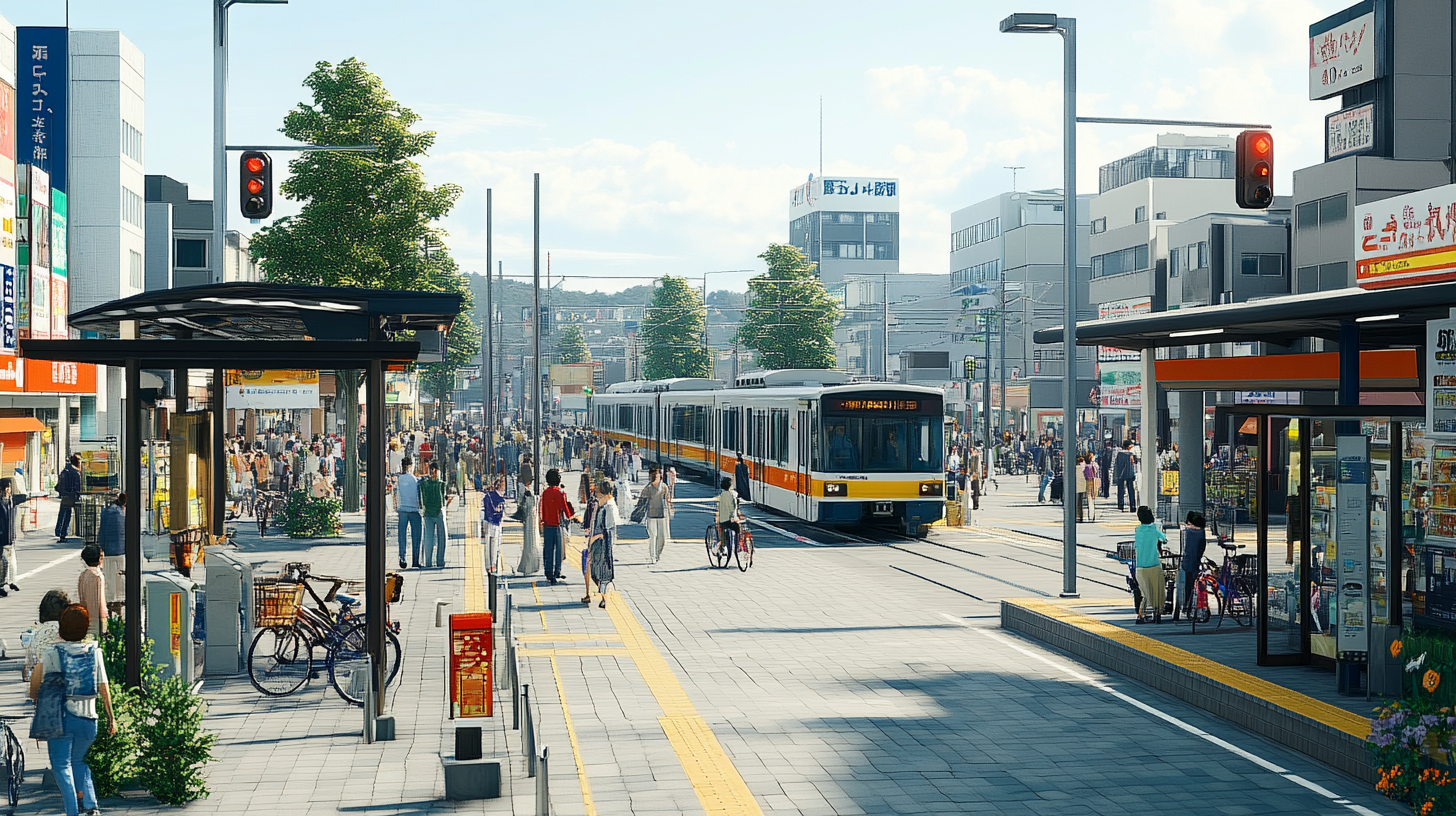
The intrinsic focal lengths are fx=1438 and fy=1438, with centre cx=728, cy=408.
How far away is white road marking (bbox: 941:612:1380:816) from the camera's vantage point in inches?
394

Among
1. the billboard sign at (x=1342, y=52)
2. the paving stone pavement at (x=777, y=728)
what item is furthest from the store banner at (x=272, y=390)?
the billboard sign at (x=1342, y=52)

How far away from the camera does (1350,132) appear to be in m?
44.2

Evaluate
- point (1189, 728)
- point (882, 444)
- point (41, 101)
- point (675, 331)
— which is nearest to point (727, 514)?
point (882, 444)

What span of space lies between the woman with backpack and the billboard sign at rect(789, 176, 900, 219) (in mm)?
153778

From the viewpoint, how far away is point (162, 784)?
31.1 feet

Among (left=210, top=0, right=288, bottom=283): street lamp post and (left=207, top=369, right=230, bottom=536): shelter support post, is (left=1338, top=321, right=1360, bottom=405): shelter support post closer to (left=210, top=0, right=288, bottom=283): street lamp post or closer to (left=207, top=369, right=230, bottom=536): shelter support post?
(left=207, top=369, right=230, bottom=536): shelter support post

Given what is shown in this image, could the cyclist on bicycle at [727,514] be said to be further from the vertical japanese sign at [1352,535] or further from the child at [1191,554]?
the vertical japanese sign at [1352,535]

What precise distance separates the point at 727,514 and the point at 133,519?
1370cm

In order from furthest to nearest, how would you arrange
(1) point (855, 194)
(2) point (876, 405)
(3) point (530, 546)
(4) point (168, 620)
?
1. (1) point (855, 194)
2. (2) point (876, 405)
3. (3) point (530, 546)
4. (4) point (168, 620)

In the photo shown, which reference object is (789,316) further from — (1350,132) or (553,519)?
(553,519)

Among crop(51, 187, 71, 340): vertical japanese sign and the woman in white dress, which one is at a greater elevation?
crop(51, 187, 71, 340): vertical japanese sign

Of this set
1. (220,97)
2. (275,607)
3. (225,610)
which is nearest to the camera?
(275,607)

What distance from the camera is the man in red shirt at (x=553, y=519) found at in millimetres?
20656

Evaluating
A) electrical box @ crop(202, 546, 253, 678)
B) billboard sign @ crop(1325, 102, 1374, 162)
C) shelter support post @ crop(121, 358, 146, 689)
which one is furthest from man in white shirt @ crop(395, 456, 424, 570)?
billboard sign @ crop(1325, 102, 1374, 162)
